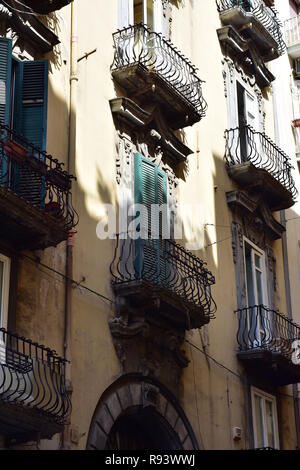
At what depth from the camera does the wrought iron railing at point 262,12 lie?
21.6m

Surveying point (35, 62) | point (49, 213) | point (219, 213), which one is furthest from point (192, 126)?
point (49, 213)

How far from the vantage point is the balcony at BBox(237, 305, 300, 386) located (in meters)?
18.2

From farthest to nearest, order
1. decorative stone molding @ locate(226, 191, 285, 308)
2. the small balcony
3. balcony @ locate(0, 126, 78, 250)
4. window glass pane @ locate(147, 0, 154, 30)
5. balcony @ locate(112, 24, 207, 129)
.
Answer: decorative stone molding @ locate(226, 191, 285, 308), window glass pane @ locate(147, 0, 154, 30), balcony @ locate(112, 24, 207, 129), the small balcony, balcony @ locate(0, 126, 78, 250)

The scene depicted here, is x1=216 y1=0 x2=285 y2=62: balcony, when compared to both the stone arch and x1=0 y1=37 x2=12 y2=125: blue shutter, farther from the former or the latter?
the stone arch

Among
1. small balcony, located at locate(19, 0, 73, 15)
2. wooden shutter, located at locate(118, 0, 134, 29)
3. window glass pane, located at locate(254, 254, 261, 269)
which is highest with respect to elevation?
wooden shutter, located at locate(118, 0, 134, 29)

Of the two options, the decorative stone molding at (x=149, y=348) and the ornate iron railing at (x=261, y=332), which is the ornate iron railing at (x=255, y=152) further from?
the decorative stone molding at (x=149, y=348)

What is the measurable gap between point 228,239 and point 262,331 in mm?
1959

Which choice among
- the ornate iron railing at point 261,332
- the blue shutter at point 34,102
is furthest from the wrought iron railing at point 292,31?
the blue shutter at point 34,102

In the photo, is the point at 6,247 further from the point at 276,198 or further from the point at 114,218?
the point at 276,198

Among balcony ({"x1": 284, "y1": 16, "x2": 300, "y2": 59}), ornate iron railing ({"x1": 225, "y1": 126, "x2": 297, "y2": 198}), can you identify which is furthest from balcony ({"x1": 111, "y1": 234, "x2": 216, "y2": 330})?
balcony ({"x1": 284, "y1": 16, "x2": 300, "y2": 59})

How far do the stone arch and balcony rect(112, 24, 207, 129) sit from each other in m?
4.99

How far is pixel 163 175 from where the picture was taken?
17125 millimetres

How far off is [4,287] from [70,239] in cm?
189

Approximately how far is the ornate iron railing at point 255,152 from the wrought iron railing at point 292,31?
568cm
